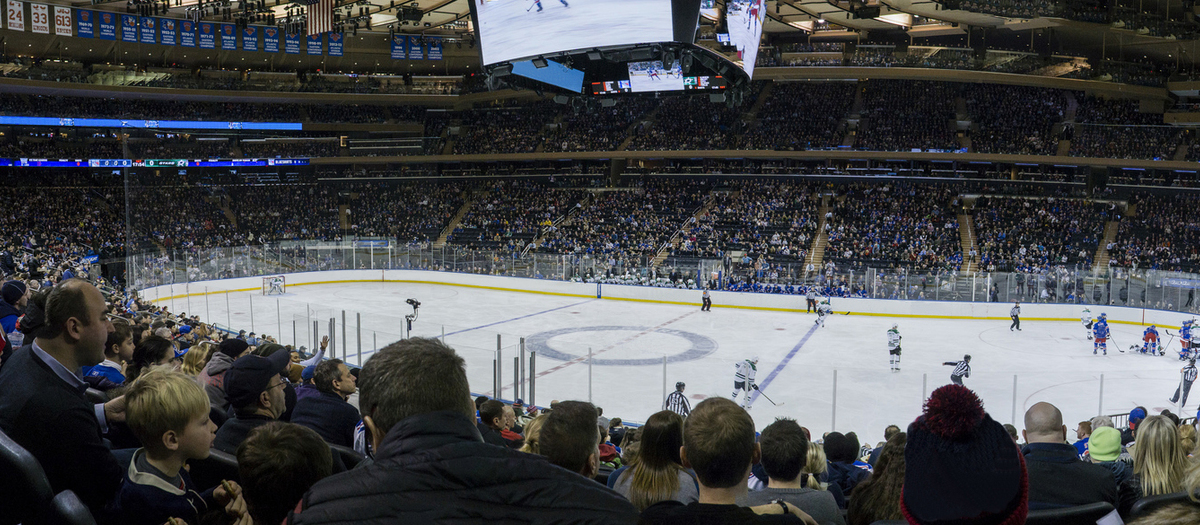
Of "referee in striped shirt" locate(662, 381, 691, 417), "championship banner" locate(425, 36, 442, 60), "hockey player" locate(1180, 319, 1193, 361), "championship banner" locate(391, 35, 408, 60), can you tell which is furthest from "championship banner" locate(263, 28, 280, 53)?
"hockey player" locate(1180, 319, 1193, 361)

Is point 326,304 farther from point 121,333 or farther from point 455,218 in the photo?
point 121,333

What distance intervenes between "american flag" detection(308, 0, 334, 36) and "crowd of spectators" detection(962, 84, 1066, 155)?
27.4 m

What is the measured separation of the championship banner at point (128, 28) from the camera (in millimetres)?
35156

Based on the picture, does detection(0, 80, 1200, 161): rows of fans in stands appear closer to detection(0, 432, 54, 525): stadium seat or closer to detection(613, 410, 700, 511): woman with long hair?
detection(613, 410, 700, 511): woman with long hair

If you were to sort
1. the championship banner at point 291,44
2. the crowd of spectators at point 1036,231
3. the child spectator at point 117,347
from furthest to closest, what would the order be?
the championship banner at point 291,44 → the crowd of spectators at point 1036,231 → the child spectator at point 117,347

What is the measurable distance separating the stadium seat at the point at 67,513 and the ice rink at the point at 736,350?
10.8m

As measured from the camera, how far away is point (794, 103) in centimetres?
4234

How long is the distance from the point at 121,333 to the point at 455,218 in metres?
38.8

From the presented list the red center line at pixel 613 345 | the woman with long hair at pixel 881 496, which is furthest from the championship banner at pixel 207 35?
the woman with long hair at pixel 881 496

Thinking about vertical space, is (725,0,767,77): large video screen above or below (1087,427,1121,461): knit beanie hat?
above

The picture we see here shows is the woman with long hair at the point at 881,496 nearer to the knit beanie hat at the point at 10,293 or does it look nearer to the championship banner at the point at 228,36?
the knit beanie hat at the point at 10,293

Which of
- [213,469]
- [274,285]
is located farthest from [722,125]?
[213,469]

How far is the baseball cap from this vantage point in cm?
380

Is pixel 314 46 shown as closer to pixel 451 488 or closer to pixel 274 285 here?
pixel 274 285
